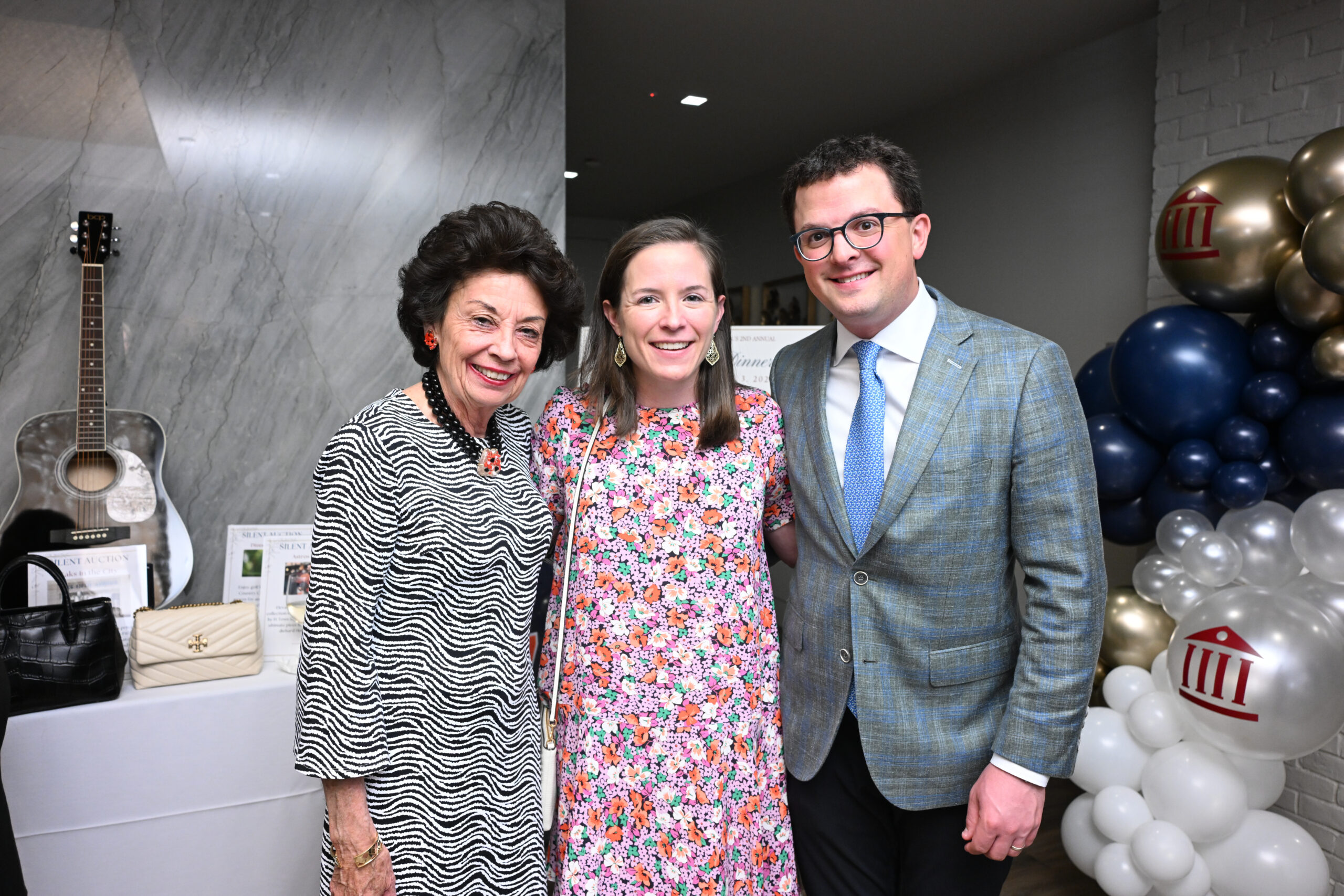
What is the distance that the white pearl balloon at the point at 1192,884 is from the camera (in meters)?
2.24

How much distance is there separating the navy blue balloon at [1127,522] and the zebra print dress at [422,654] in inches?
93.7

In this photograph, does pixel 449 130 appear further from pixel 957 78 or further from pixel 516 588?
pixel 957 78

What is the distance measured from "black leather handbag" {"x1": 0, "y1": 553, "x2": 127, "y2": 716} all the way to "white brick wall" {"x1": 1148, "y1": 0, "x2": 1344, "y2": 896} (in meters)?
3.81

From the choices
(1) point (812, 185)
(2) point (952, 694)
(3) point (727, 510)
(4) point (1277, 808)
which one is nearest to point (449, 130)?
(1) point (812, 185)

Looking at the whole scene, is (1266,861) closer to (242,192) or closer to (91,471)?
(91,471)

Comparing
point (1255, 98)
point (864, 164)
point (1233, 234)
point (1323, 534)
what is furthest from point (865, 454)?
point (1255, 98)

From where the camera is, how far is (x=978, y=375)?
139cm

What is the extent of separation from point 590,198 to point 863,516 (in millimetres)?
7925

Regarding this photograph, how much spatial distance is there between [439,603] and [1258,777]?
240cm

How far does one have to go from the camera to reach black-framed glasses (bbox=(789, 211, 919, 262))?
4.67ft

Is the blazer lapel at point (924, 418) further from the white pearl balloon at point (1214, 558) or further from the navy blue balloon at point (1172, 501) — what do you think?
the navy blue balloon at point (1172, 501)

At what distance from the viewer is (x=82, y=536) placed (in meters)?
2.50

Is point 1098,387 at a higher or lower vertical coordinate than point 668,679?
higher

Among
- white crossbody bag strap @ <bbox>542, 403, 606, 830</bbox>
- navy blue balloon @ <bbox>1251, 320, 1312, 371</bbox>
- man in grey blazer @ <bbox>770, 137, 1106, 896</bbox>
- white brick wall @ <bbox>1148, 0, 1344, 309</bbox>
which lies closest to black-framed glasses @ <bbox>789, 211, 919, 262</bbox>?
man in grey blazer @ <bbox>770, 137, 1106, 896</bbox>
